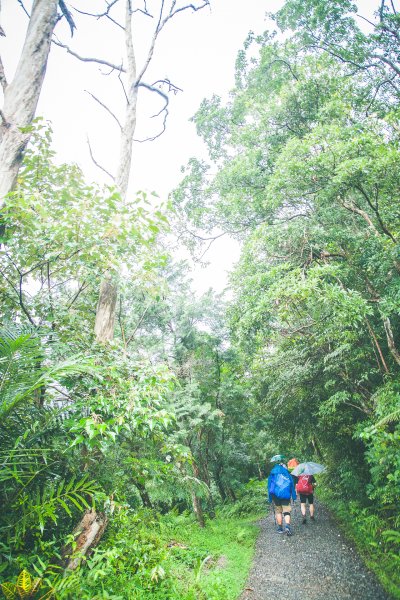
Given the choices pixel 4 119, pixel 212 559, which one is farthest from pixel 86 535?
pixel 4 119

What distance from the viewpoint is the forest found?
133 inches

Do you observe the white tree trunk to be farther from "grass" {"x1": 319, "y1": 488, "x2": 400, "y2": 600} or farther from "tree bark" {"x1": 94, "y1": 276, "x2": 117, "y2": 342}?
"grass" {"x1": 319, "y1": 488, "x2": 400, "y2": 600}

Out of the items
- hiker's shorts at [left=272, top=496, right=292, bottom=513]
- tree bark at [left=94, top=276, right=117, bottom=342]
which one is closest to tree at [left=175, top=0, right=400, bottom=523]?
hiker's shorts at [left=272, top=496, right=292, bottom=513]

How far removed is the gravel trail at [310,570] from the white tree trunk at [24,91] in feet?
22.8

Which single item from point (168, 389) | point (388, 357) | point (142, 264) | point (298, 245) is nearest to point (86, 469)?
point (168, 389)

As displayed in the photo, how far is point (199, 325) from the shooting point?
1179cm

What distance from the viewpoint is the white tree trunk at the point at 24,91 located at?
3500 millimetres

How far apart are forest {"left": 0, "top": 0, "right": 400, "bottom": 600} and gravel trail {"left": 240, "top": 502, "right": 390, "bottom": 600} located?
1.15ft

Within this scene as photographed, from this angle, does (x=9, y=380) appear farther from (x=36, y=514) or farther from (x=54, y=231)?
(x=54, y=231)

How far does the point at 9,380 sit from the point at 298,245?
6.42 metres

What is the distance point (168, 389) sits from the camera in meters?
3.43

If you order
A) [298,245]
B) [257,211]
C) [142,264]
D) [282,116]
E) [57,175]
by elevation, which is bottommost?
[142,264]

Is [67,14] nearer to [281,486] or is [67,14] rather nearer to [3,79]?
[3,79]

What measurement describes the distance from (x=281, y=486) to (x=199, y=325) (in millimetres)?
5943
